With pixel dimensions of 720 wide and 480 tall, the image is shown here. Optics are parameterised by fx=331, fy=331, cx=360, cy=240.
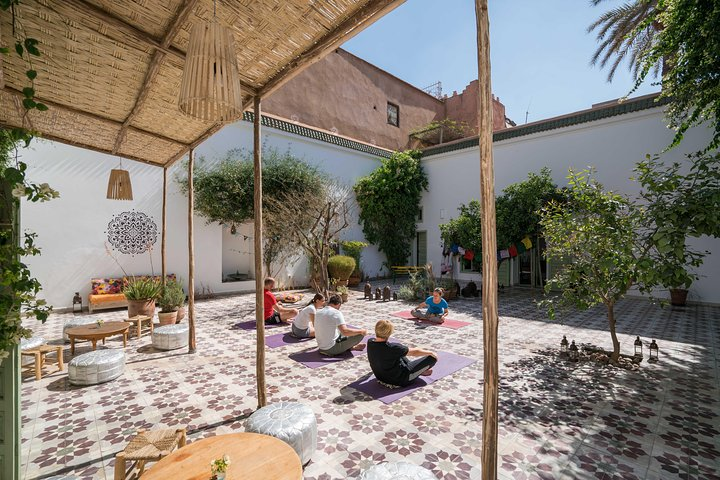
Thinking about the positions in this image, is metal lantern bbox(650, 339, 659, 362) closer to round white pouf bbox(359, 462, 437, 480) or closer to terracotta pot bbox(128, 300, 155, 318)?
round white pouf bbox(359, 462, 437, 480)

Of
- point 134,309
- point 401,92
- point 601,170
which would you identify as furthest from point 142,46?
point 401,92

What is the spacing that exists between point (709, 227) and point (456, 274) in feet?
37.5

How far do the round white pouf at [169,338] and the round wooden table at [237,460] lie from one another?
4.03 metres

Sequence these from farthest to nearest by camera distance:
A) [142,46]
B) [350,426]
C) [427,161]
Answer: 1. [427,161]
2. [350,426]
3. [142,46]

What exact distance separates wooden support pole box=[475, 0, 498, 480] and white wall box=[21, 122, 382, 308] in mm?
10199

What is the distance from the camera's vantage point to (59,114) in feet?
14.2

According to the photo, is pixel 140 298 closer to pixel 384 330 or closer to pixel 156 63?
pixel 156 63

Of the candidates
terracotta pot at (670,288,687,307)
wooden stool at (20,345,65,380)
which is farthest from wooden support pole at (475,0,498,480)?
terracotta pot at (670,288,687,307)

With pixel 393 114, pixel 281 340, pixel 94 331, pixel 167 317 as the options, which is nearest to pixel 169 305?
pixel 167 317

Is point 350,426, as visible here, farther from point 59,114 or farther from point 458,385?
point 59,114

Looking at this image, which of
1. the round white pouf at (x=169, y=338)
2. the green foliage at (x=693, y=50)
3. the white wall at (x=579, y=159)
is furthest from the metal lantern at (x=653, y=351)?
the round white pouf at (x=169, y=338)

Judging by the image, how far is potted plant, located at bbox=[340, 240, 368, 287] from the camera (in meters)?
13.9

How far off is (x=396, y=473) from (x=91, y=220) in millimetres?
10162

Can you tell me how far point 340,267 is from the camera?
41.4 ft
